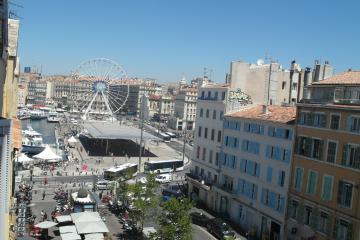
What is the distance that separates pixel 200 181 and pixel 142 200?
17485 millimetres

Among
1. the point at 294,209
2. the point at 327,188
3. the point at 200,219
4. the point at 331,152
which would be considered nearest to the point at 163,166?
the point at 200,219

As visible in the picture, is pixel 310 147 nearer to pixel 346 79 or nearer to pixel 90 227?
pixel 346 79

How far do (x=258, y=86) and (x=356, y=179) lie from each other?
30.7m

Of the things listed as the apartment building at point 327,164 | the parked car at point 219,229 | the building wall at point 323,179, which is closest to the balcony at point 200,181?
the parked car at point 219,229

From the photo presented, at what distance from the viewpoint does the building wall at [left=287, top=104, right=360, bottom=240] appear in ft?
120

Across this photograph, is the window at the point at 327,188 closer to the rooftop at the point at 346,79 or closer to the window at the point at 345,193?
the window at the point at 345,193

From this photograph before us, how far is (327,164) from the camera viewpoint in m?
39.2

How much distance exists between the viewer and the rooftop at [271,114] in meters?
48.0

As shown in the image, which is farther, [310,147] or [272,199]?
[272,199]

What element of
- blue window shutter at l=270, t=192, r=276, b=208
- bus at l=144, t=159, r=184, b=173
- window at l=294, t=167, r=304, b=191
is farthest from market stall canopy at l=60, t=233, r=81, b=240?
bus at l=144, t=159, r=184, b=173

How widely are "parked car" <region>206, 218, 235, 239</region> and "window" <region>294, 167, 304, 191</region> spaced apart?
26.2ft

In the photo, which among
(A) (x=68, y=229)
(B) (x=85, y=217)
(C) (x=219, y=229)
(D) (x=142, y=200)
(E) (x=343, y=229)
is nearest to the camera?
(E) (x=343, y=229)

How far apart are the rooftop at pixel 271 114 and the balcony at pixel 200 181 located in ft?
30.6

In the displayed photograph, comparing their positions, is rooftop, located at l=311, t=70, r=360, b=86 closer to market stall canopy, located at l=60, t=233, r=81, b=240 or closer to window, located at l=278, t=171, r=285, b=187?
window, located at l=278, t=171, r=285, b=187
